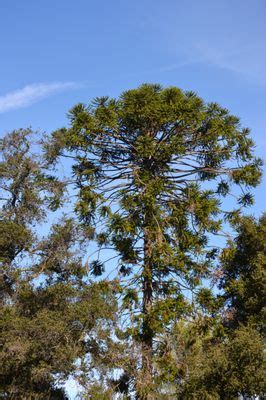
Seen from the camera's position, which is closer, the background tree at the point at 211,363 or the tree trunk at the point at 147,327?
the tree trunk at the point at 147,327

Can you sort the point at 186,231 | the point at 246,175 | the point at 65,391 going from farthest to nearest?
1. the point at 65,391
2. the point at 246,175
3. the point at 186,231

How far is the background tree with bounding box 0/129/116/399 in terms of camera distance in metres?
19.8

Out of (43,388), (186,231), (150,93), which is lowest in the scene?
(43,388)

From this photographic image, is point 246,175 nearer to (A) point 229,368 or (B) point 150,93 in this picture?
(B) point 150,93

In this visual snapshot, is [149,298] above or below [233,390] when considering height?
above

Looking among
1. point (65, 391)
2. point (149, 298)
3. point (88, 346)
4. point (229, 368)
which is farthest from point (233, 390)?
point (65, 391)

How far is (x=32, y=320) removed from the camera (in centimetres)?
2022

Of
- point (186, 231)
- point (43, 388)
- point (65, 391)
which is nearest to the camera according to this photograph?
point (186, 231)

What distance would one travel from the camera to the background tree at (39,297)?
19.8m

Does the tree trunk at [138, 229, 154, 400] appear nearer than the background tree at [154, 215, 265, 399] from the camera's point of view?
Yes

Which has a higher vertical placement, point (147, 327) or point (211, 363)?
point (147, 327)

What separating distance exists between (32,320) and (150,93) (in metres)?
9.74

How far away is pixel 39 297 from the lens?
71.4 ft

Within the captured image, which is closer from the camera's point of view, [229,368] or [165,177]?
[229,368]
